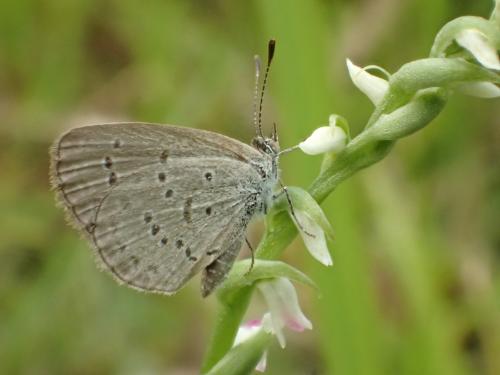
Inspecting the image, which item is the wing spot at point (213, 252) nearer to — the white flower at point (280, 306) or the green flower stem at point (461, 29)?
the white flower at point (280, 306)

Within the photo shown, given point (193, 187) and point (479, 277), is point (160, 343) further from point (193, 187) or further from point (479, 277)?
point (193, 187)

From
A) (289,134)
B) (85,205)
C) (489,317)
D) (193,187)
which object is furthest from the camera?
(489,317)

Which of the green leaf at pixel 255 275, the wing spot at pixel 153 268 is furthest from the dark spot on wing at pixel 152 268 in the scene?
the green leaf at pixel 255 275

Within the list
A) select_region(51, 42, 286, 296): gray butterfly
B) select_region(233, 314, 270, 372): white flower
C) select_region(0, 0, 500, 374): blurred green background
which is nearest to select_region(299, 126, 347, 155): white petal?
select_region(51, 42, 286, 296): gray butterfly

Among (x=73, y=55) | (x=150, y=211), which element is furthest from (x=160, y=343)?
(x=150, y=211)

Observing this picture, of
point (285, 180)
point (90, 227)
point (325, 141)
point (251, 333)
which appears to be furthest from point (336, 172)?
point (285, 180)

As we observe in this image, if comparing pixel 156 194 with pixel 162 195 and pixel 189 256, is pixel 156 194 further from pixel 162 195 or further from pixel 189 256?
pixel 189 256

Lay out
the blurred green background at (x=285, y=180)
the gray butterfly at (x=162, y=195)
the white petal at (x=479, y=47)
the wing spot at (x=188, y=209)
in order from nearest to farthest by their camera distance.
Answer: the white petal at (x=479, y=47)
the gray butterfly at (x=162, y=195)
the wing spot at (x=188, y=209)
the blurred green background at (x=285, y=180)
